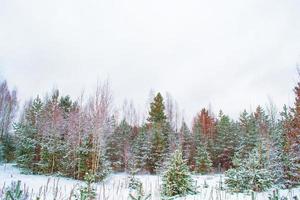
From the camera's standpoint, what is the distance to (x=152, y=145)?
34844 mm

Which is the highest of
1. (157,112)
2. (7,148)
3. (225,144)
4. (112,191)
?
(157,112)

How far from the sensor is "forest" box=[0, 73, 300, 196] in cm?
1655

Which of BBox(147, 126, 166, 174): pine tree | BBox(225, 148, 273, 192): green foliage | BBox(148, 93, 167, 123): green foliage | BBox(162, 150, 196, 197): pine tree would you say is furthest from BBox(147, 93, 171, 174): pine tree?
BBox(162, 150, 196, 197): pine tree

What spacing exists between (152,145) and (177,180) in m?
19.6

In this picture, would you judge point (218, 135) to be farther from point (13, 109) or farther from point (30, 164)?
point (13, 109)

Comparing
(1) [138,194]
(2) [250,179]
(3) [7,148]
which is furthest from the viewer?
(3) [7,148]

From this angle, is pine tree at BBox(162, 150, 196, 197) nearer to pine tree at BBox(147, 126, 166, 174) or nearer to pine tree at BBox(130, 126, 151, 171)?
pine tree at BBox(147, 126, 166, 174)

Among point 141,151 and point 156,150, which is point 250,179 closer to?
point 156,150

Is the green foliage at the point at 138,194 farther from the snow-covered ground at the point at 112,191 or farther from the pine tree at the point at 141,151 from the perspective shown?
the pine tree at the point at 141,151

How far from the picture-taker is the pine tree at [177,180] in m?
15.0

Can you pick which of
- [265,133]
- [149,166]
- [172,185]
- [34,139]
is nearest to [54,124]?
[34,139]

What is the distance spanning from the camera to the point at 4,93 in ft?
141

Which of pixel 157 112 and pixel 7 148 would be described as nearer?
pixel 7 148

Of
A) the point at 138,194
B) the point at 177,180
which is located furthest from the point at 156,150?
the point at 138,194
